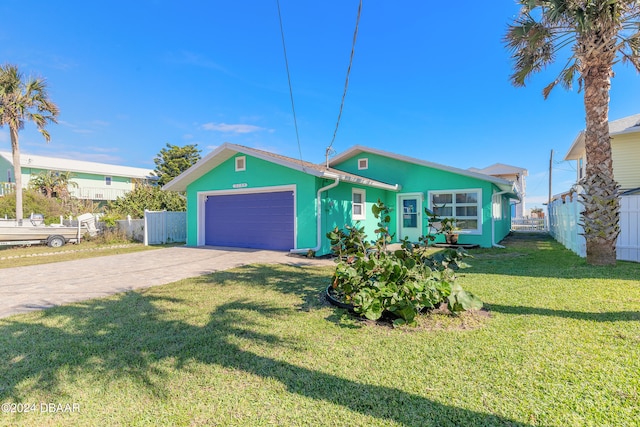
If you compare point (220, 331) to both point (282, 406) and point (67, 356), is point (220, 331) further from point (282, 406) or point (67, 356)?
point (282, 406)

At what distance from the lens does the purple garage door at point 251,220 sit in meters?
11.2

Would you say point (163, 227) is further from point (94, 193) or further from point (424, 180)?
point (94, 193)

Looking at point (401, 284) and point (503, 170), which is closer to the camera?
point (401, 284)

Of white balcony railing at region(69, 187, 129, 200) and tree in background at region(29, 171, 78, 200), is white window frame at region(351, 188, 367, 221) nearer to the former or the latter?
tree in background at region(29, 171, 78, 200)

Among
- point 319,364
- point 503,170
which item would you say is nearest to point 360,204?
point 319,364

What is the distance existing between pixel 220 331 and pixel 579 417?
345cm

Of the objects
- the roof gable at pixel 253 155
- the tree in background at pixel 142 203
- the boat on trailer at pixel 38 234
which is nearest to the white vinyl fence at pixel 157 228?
the roof gable at pixel 253 155

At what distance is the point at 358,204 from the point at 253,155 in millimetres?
4516

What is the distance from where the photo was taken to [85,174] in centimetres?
2816

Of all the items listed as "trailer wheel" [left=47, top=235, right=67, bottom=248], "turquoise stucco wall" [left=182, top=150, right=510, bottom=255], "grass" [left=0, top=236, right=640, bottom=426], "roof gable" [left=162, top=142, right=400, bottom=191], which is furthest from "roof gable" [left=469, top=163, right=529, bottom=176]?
"trailer wheel" [left=47, top=235, right=67, bottom=248]

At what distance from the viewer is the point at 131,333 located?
3740 mm

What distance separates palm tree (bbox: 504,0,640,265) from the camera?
22.7ft

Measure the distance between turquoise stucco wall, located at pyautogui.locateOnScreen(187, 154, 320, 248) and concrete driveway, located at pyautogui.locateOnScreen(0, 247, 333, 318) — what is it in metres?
1.22

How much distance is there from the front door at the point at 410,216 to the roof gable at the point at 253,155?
888 mm
